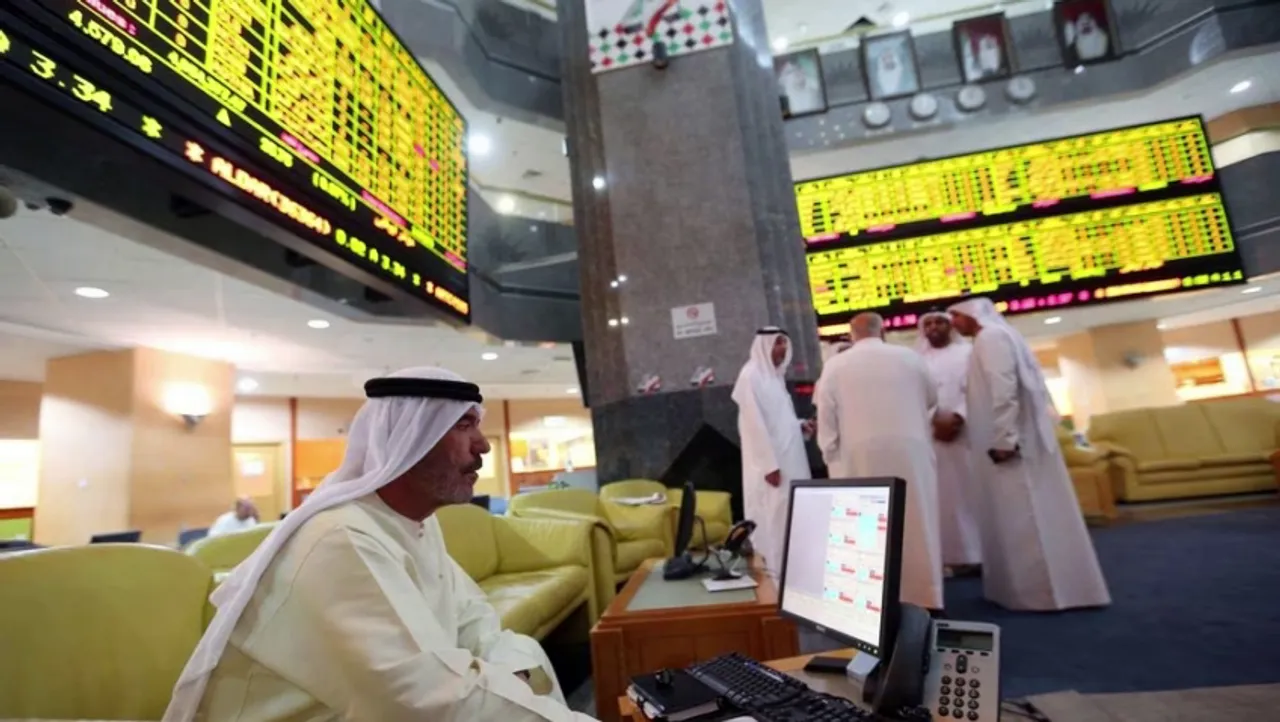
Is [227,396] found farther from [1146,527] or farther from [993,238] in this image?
[1146,527]

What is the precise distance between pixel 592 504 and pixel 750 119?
3523mm

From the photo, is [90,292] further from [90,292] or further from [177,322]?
[177,322]

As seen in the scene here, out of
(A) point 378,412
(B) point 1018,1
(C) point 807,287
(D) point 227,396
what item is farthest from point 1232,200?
(D) point 227,396

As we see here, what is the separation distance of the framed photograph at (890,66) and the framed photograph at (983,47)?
476mm

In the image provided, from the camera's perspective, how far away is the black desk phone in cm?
96

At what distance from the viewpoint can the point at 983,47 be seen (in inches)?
279

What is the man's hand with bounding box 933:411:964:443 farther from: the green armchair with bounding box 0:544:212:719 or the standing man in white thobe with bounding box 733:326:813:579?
the green armchair with bounding box 0:544:212:719

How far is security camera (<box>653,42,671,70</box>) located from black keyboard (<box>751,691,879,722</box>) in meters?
5.65

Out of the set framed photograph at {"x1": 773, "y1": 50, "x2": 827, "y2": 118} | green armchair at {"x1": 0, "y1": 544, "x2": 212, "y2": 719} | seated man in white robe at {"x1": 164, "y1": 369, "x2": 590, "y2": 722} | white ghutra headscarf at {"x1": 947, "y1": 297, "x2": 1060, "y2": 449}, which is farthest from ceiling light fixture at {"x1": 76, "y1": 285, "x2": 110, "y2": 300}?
framed photograph at {"x1": 773, "y1": 50, "x2": 827, "y2": 118}

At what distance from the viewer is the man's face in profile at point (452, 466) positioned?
52.2 inches

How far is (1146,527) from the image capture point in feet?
16.8

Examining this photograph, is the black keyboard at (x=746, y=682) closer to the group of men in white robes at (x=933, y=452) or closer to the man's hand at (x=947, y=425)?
the group of men in white robes at (x=933, y=452)

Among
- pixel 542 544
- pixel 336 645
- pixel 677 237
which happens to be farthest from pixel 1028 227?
pixel 336 645

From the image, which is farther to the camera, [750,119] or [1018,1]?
[1018,1]
